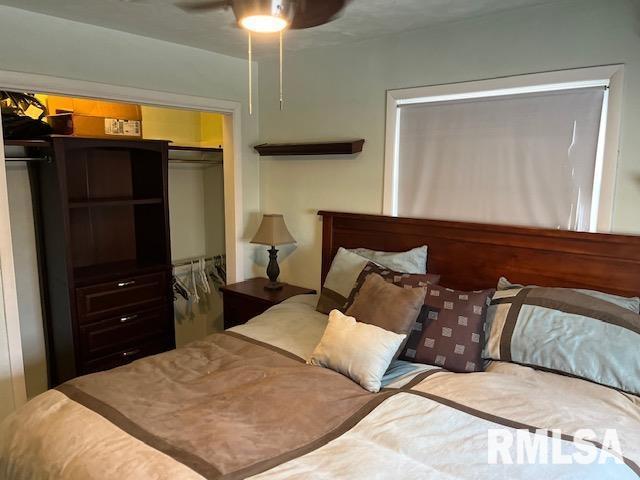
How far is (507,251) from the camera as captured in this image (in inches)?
98.8

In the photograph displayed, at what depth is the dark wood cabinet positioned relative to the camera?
2.93 m

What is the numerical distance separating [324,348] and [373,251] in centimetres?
101

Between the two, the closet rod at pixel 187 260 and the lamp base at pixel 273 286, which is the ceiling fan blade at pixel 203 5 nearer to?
the lamp base at pixel 273 286

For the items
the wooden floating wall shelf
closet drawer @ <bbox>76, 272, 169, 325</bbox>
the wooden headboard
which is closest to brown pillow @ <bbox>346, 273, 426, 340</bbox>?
the wooden headboard

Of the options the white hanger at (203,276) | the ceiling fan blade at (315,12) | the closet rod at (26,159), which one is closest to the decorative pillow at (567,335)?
the ceiling fan blade at (315,12)

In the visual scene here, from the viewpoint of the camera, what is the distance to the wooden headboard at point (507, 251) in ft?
7.23

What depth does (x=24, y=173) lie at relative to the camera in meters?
3.01

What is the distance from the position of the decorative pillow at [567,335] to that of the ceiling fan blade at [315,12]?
1.61 m

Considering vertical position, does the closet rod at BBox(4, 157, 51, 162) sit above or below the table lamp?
above

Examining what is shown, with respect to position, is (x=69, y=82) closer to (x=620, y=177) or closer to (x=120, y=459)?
(x=120, y=459)

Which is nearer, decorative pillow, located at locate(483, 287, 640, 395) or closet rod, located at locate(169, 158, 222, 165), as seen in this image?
decorative pillow, located at locate(483, 287, 640, 395)

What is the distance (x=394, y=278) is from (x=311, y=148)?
3.89 ft

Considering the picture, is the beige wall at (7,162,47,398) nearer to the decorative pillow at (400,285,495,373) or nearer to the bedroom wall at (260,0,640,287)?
the bedroom wall at (260,0,640,287)

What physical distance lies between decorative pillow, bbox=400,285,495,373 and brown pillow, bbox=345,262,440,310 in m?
0.16
